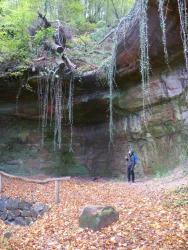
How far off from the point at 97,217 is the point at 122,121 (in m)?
8.16

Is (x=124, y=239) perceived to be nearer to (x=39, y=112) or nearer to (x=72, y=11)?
(x=39, y=112)

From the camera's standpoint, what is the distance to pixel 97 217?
188 inches

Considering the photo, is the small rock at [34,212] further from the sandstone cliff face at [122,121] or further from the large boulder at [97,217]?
the sandstone cliff face at [122,121]

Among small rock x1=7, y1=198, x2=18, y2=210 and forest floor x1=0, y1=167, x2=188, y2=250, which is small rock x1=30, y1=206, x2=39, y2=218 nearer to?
forest floor x1=0, y1=167, x2=188, y2=250

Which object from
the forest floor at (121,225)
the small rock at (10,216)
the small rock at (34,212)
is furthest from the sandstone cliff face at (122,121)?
the small rock at (34,212)

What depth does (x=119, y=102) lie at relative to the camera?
11.4 m

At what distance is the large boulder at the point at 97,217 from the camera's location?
15.5ft

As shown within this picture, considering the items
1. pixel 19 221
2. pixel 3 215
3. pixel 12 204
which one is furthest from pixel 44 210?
pixel 3 215

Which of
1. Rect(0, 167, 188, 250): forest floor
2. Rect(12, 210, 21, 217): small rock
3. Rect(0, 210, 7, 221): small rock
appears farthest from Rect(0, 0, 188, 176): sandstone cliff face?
Rect(12, 210, 21, 217): small rock

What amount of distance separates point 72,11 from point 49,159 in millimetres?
10584

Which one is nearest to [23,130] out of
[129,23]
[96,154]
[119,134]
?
[96,154]

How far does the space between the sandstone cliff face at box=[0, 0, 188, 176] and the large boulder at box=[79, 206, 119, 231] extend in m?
5.38

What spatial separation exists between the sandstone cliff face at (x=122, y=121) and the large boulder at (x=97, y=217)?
5.38 metres

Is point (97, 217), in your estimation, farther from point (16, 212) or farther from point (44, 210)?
point (16, 212)
